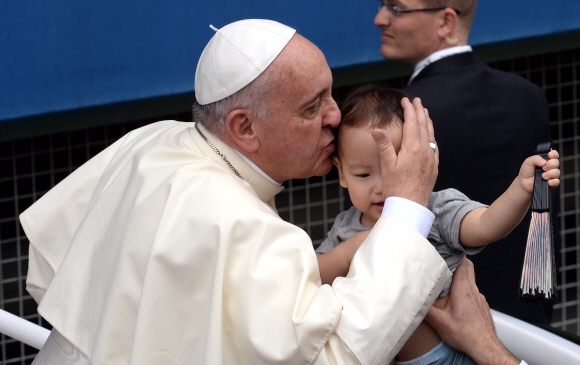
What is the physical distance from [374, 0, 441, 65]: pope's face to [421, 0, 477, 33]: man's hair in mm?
33

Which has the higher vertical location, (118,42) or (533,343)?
(118,42)

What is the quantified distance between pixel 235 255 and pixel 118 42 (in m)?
2.35

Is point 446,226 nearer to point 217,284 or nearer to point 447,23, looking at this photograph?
point 217,284

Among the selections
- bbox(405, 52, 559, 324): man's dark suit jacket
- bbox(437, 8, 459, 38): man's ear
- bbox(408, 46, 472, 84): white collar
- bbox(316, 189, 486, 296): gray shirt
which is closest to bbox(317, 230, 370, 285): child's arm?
bbox(316, 189, 486, 296): gray shirt

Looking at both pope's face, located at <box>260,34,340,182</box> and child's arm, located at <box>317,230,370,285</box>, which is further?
child's arm, located at <box>317,230,370,285</box>

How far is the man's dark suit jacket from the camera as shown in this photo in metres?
3.32

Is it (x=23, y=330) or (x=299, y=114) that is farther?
(x=23, y=330)

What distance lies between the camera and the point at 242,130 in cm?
218

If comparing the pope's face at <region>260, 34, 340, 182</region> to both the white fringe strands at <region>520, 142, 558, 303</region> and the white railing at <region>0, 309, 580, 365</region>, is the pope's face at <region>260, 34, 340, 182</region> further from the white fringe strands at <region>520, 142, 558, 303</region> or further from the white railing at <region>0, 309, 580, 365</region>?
the white railing at <region>0, 309, 580, 365</region>

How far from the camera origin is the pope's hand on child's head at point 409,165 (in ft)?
6.78

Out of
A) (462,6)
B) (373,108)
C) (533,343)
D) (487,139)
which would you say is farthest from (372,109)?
(462,6)

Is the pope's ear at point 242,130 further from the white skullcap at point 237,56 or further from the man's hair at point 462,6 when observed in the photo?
the man's hair at point 462,6

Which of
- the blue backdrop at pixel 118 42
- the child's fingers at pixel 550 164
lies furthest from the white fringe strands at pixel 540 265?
the blue backdrop at pixel 118 42

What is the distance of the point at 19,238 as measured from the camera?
14.9 feet
